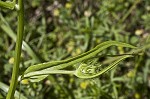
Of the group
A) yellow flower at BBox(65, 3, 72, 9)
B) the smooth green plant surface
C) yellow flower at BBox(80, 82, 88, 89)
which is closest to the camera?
the smooth green plant surface

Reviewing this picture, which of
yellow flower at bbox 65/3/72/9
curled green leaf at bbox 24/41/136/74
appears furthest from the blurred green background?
curled green leaf at bbox 24/41/136/74

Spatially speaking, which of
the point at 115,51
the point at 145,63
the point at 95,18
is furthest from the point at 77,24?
the point at 145,63

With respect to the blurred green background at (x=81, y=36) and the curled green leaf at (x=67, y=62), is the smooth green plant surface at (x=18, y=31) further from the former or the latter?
the blurred green background at (x=81, y=36)

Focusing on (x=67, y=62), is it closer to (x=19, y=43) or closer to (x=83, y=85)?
(x=19, y=43)

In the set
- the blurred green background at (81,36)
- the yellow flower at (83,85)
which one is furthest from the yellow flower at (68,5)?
the yellow flower at (83,85)

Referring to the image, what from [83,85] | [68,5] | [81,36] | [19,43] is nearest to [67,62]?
[19,43]

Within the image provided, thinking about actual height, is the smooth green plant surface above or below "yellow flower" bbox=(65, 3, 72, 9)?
above

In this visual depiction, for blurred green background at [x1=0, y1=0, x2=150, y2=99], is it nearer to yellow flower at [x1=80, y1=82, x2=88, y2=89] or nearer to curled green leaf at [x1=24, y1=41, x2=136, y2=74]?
yellow flower at [x1=80, y1=82, x2=88, y2=89]

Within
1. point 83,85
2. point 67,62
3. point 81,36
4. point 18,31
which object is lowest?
point 83,85
